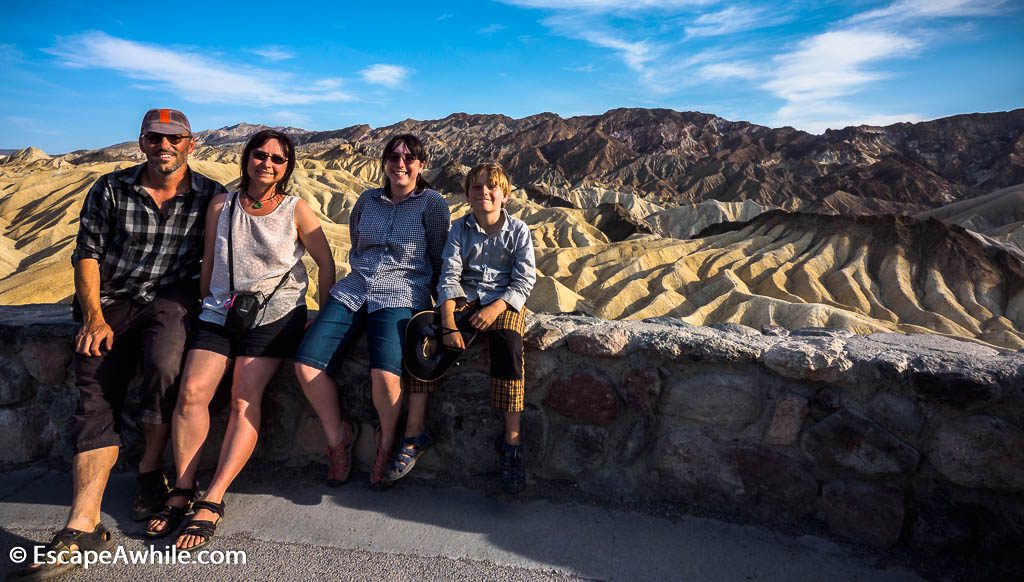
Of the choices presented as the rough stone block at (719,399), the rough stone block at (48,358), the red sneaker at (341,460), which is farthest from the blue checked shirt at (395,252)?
the rough stone block at (48,358)

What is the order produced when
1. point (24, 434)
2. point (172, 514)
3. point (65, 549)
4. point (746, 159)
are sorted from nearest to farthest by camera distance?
point (65, 549)
point (172, 514)
point (24, 434)
point (746, 159)

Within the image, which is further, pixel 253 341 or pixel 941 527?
pixel 253 341

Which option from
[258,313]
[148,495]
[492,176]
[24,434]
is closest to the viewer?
[148,495]

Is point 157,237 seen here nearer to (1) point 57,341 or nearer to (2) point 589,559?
(1) point 57,341

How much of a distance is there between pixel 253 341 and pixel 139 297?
573mm

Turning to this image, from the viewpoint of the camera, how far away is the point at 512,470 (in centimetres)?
266

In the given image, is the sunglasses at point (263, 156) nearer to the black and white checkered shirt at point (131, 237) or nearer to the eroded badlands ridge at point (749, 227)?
the black and white checkered shirt at point (131, 237)

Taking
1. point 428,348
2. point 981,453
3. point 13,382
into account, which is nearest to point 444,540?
point 428,348

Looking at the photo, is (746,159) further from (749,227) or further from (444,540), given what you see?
(444,540)

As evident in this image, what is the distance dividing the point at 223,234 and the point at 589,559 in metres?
2.12

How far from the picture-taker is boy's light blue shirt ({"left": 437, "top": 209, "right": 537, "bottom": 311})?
112 inches

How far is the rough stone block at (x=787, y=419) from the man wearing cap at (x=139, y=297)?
8.35 feet

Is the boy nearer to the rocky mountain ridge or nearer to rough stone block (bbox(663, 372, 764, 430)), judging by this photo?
A: rough stone block (bbox(663, 372, 764, 430))

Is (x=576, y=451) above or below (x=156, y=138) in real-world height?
below
